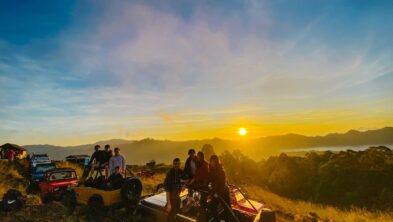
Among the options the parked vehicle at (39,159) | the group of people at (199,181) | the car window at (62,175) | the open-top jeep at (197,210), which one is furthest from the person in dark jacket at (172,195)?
the parked vehicle at (39,159)

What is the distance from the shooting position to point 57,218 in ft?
33.2

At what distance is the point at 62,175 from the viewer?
46.5 feet

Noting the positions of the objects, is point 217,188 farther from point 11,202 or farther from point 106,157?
point 11,202

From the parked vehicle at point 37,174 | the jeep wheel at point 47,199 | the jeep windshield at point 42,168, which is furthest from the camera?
the jeep windshield at point 42,168

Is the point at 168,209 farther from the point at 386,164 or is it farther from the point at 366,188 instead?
the point at 386,164

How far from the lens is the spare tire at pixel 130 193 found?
9508mm

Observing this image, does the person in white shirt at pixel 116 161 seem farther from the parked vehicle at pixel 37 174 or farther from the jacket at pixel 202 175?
the parked vehicle at pixel 37 174

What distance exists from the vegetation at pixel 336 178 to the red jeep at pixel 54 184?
19792mm

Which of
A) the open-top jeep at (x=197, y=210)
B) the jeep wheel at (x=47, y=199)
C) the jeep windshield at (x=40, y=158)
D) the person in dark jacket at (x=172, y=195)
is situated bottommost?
the jeep wheel at (x=47, y=199)

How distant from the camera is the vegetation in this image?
29.1m

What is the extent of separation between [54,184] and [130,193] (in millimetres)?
5806

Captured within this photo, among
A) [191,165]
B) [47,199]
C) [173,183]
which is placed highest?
[191,165]

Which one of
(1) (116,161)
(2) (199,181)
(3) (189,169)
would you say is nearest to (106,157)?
(1) (116,161)

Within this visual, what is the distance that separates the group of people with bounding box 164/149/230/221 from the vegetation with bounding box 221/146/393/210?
67.4 feet
